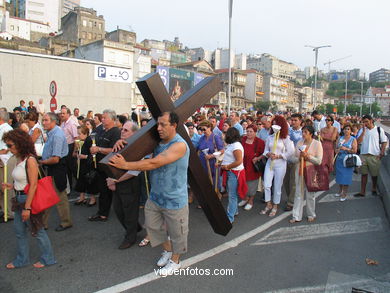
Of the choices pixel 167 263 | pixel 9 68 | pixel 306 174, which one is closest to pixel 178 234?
pixel 167 263

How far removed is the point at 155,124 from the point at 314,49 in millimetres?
28183

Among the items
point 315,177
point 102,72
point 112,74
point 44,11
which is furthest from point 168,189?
point 44,11

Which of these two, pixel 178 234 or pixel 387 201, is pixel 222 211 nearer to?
pixel 178 234

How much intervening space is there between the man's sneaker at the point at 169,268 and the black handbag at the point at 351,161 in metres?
4.91

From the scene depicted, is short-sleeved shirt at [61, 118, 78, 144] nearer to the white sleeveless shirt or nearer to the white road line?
the white sleeveless shirt

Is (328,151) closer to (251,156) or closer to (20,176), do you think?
(251,156)

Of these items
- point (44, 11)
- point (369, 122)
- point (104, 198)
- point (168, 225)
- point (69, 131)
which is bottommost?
point (104, 198)

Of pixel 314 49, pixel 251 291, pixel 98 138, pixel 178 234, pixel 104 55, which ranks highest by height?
pixel 104 55

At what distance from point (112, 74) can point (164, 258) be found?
19535mm

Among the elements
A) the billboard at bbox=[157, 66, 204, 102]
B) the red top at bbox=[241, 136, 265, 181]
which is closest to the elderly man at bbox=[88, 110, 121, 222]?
the red top at bbox=[241, 136, 265, 181]

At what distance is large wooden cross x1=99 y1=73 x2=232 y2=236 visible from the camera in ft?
11.1

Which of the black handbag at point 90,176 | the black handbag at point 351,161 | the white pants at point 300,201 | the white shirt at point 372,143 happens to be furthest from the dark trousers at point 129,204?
the white shirt at point 372,143

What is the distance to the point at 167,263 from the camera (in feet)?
12.6

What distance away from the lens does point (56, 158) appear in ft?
16.0
